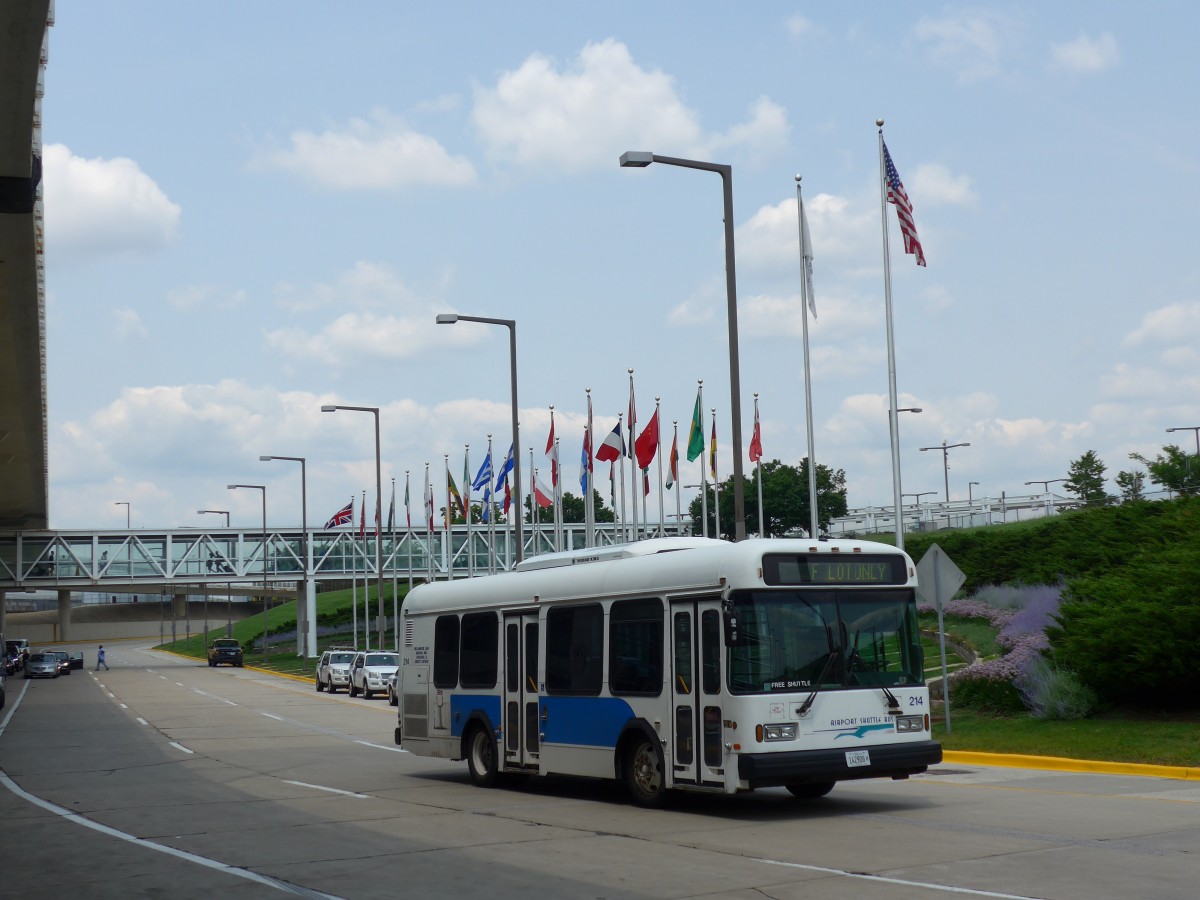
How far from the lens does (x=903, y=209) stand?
29.0 metres

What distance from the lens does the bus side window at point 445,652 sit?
2030cm

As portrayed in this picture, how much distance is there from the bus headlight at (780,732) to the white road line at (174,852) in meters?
5.04

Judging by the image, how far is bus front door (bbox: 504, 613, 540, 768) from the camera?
18.0 metres

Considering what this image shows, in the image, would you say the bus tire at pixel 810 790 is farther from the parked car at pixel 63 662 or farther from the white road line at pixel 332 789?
the parked car at pixel 63 662

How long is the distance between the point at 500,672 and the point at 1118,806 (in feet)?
26.2

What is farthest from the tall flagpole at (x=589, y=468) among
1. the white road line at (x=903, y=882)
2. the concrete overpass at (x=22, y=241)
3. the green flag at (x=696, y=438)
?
the white road line at (x=903, y=882)

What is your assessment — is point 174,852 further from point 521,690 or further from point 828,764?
point 828,764

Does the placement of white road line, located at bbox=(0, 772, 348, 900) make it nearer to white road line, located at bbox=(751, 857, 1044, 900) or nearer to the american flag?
white road line, located at bbox=(751, 857, 1044, 900)

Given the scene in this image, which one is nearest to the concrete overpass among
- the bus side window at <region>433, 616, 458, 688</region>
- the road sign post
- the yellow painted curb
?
the bus side window at <region>433, 616, 458, 688</region>

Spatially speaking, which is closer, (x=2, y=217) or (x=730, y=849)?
(x=730, y=849)

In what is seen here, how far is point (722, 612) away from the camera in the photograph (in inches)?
574

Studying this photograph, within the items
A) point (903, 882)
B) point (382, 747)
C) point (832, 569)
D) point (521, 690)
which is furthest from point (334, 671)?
point (903, 882)

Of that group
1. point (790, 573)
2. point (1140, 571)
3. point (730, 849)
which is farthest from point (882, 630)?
point (1140, 571)

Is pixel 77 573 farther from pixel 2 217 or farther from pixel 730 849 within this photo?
pixel 730 849
